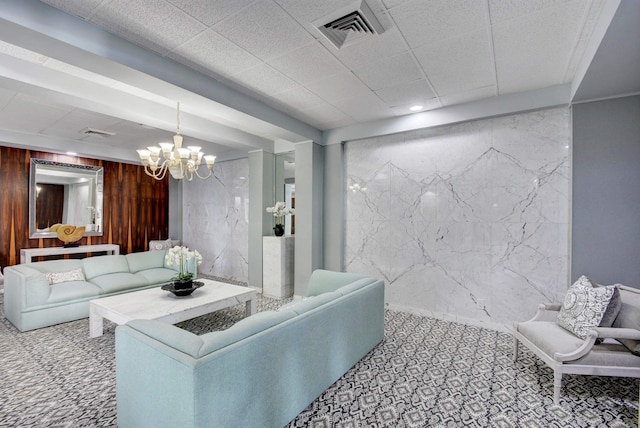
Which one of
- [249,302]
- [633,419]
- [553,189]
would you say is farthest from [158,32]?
[633,419]

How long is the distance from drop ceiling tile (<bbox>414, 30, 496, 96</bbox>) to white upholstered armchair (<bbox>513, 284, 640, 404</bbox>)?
94.7 inches

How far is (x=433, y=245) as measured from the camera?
13.9 feet

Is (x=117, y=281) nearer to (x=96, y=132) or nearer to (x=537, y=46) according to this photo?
(x=96, y=132)

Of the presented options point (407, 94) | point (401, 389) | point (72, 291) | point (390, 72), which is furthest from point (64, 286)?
point (407, 94)

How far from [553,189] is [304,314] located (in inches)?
129

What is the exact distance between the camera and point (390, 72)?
10.0 feet

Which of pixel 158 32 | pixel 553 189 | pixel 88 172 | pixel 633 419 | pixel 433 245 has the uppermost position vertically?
pixel 158 32

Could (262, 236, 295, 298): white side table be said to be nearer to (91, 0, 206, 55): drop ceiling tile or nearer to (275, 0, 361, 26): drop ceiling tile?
(91, 0, 206, 55): drop ceiling tile

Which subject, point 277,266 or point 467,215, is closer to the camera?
point 467,215

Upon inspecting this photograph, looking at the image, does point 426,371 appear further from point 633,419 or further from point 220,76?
point 220,76

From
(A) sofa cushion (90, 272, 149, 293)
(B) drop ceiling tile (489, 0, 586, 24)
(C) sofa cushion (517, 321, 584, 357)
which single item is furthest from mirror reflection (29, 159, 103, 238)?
(C) sofa cushion (517, 321, 584, 357)

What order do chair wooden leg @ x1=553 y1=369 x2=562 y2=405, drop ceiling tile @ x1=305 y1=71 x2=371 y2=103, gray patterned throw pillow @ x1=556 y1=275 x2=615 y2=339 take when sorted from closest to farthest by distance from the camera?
chair wooden leg @ x1=553 y1=369 x2=562 y2=405, gray patterned throw pillow @ x1=556 y1=275 x2=615 y2=339, drop ceiling tile @ x1=305 y1=71 x2=371 y2=103

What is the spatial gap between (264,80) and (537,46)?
2.57 metres

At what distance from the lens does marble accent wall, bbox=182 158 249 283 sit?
21.2 ft
